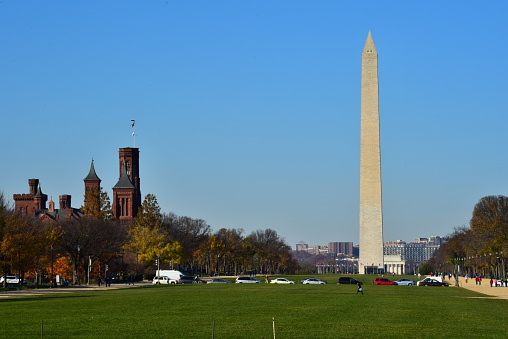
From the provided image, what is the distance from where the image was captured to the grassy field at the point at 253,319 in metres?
29.1

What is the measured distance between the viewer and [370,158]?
389ft

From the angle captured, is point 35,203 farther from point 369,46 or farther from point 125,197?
point 369,46

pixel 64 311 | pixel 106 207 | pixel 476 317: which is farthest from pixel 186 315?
pixel 106 207

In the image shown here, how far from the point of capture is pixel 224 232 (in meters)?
167

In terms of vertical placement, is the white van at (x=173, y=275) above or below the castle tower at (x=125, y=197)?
below

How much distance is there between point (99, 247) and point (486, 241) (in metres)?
46.1

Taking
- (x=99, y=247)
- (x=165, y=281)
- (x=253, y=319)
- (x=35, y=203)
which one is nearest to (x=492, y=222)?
(x=165, y=281)

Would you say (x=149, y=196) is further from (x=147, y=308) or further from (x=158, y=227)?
(x=147, y=308)

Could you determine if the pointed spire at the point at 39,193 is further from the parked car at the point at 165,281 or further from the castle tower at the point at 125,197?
the parked car at the point at 165,281

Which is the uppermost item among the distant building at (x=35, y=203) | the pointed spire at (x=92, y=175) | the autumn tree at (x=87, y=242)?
the pointed spire at (x=92, y=175)

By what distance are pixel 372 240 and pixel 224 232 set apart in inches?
1925

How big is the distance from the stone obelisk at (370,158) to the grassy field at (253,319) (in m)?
69.2

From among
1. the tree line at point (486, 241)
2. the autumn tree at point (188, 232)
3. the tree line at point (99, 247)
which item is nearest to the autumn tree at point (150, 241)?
the tree line at point (99, 247)

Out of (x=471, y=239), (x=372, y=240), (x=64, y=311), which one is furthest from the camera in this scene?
(x=372, y=240)
